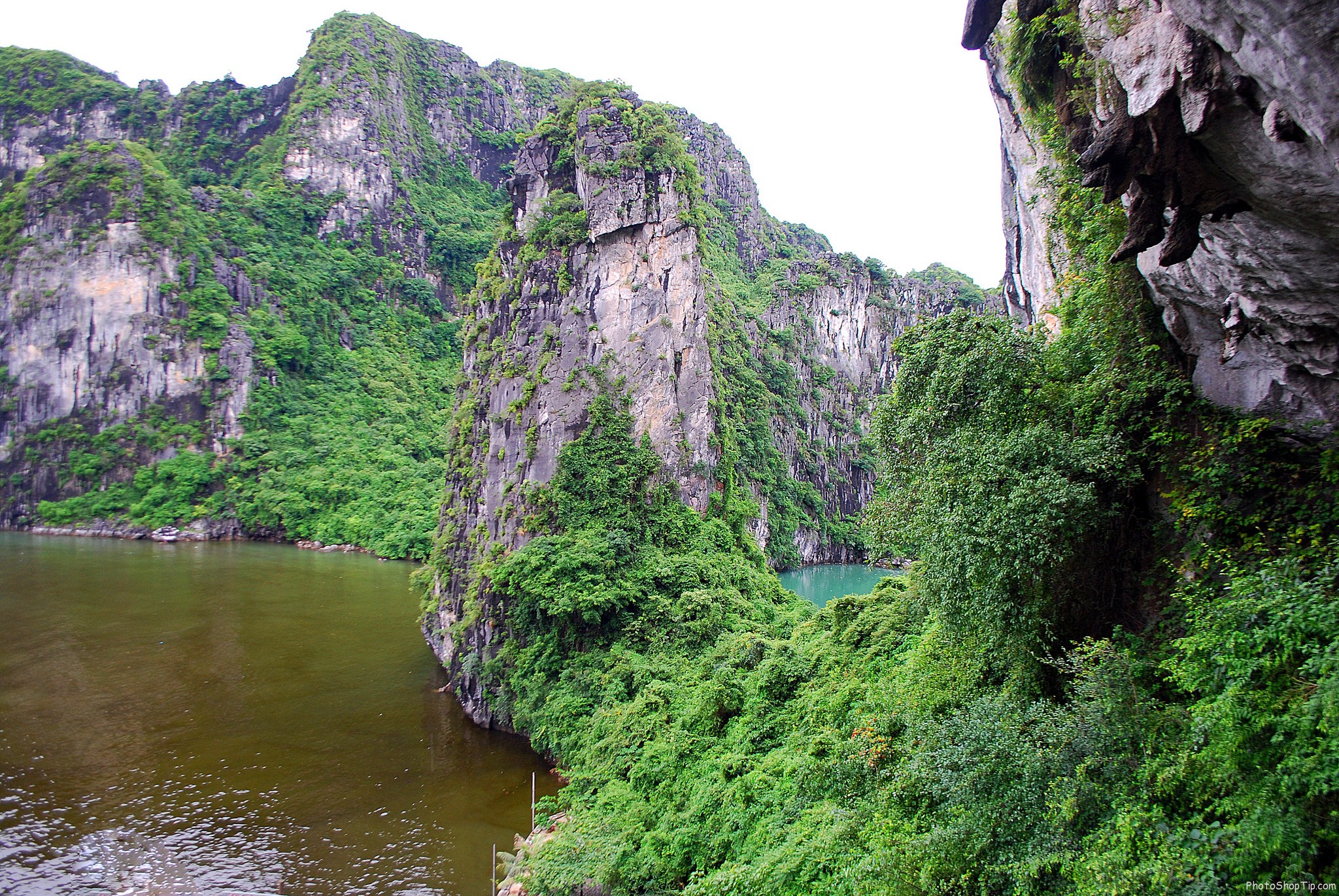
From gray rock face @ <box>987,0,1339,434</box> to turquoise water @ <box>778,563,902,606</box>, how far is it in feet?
93.8

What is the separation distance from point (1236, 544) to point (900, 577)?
828cm

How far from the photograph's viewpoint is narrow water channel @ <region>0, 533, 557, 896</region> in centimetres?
1256

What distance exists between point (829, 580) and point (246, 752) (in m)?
32.9

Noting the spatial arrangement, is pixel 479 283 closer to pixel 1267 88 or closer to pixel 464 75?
pixel 1267 88

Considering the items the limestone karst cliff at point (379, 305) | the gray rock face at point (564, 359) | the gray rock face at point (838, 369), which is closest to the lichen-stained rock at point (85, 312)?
the limestone karst cliff at point (379, 305)

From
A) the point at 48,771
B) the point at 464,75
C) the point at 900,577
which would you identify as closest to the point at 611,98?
the point at 900,577

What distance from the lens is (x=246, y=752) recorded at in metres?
16.5

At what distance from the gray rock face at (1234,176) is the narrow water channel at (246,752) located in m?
14.0

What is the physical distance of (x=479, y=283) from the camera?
27.8 m

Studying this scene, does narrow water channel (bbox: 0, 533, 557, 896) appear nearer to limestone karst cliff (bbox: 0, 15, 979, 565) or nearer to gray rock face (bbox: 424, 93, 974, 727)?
gray rock face (bbox: 424, 93, 974, 727)

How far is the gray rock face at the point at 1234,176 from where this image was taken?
3.65 metres

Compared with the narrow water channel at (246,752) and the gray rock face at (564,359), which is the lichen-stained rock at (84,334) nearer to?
the narrow water channel at (246,752)

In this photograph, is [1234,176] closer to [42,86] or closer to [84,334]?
[84,334]

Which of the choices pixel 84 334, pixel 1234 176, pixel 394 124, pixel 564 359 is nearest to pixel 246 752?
pixel 564 359
